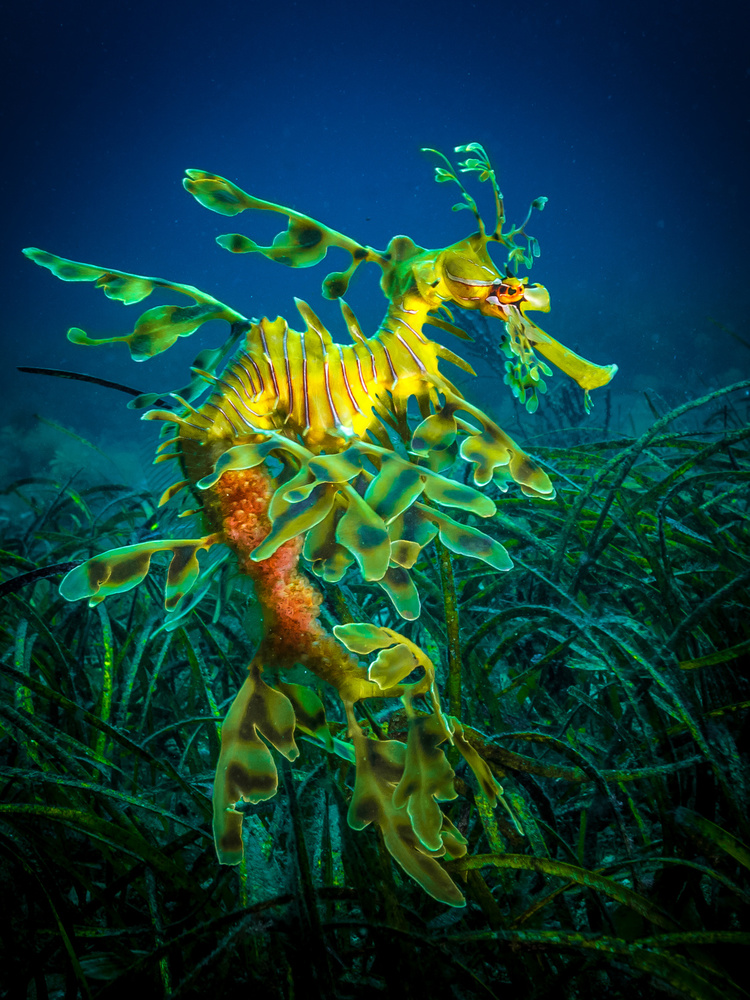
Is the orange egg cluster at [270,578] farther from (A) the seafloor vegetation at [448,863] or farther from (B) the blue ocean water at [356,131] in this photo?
(B) the blue ocean water at [356,131]

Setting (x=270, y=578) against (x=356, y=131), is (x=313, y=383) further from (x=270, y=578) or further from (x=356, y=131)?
(x=356, y=131)

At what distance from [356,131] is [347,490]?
100m

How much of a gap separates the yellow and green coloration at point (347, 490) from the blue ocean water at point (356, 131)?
35.1 meters

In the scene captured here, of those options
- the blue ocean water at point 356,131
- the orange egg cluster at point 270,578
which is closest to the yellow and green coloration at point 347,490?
the orange egg cluster at point 270,578

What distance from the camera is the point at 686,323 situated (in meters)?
20.2

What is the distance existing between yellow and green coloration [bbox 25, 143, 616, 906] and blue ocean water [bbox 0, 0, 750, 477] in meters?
35.1

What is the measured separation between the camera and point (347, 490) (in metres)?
0.62

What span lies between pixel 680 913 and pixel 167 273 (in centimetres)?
7366

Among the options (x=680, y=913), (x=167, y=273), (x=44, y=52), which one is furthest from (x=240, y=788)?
(x=44, y=52)

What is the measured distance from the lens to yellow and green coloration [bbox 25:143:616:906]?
0.60 metres

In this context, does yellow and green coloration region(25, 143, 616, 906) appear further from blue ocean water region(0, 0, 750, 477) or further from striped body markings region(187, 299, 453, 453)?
blue ocean water region(0, 0, 750, 477)

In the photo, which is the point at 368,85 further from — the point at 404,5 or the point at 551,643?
the point at 551,643

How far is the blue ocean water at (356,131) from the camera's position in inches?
1935

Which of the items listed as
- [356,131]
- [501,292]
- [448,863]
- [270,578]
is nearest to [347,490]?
[270,578]
